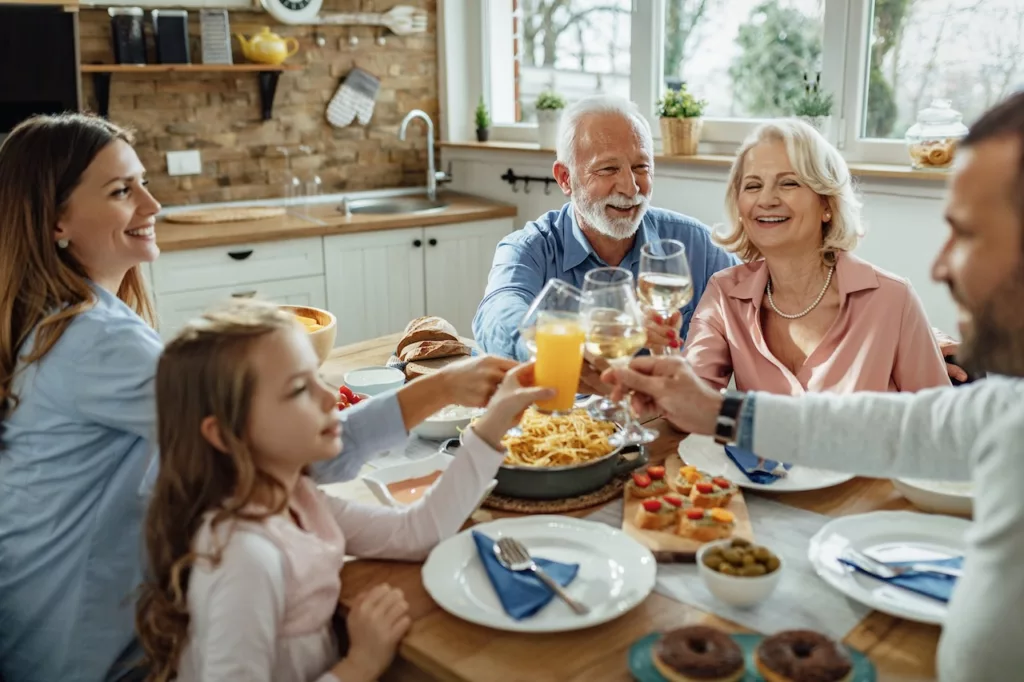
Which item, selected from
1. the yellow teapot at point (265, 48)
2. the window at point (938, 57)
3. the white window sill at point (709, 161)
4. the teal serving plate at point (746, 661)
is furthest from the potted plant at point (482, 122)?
the teal serving plate at point (746, 661)

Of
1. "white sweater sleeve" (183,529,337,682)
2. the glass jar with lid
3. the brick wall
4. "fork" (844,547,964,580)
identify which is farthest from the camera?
the brick wall

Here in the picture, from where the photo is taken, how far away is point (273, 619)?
116 centimetres

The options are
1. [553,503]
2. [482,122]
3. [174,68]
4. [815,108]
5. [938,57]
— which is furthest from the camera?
[482,122]

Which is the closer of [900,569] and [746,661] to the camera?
[746,661]

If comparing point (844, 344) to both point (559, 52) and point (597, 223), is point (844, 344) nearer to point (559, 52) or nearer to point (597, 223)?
point (597, 223)

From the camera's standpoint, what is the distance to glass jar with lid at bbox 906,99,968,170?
9.50 feet

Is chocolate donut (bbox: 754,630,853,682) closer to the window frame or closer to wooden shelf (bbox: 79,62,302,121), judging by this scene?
the window frame

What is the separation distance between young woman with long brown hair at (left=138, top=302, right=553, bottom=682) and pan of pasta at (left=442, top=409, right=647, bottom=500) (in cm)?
33

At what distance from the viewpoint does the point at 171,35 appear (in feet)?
13.0

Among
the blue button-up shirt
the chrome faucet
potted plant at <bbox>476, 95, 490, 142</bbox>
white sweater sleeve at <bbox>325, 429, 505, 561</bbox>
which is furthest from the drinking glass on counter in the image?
potted plant at <bbox>476, 95, 490, 142</bbox>

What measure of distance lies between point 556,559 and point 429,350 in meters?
1.01

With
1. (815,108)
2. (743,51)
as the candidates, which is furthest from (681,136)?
(815,108)

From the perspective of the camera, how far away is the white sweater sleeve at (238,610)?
1.12 metres

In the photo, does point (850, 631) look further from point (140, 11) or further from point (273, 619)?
point (140, 11)
